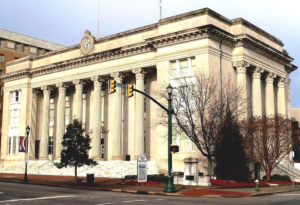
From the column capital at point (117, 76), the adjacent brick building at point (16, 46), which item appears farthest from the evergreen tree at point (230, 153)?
the adjacent brick building at point (16, 46)

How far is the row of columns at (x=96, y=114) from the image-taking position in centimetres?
4641

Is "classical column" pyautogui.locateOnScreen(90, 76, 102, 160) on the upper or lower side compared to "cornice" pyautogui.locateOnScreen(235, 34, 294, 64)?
lower

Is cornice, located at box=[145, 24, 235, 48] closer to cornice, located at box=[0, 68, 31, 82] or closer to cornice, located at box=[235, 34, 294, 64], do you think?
cornice, located at box=[235, 34, 294, 64]

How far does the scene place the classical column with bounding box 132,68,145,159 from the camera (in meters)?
45.8

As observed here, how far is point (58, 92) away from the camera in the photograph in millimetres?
61125

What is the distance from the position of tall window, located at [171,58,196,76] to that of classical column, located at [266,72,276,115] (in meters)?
12.1

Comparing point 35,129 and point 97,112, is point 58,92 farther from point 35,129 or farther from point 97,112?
point 97,112

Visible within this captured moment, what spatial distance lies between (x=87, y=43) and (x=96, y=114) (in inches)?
387

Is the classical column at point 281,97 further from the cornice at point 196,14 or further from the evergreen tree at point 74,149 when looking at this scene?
the evergreen tree at point 74,149

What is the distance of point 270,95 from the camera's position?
4881 centimetres

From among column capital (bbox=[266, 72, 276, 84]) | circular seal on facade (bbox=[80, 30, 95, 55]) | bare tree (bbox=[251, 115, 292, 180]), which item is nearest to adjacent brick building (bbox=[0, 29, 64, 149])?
circular seal on facade (bbox=[80, 30, 95, 55])

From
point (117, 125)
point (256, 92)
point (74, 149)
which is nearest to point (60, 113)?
point (117, 125)

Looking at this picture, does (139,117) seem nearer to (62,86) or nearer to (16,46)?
(62,86)

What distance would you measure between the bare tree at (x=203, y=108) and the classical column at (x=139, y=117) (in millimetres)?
5475
